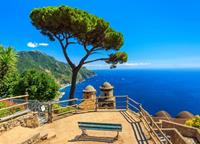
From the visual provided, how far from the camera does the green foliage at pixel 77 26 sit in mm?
24875

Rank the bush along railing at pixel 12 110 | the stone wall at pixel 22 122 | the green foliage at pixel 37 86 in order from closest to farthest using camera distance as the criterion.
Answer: the stone wall at pixel 22 122 < the bush along railing at pixel 12 110 < the green foliage at pixel 37 86

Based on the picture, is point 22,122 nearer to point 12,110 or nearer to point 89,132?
point 12,110

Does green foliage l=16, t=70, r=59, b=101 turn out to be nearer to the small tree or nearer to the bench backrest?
the small tree

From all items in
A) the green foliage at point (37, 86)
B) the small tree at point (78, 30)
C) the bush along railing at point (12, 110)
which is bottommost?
the bush along railing at point (12, 110)

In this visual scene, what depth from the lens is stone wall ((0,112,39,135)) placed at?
12802 millimetres

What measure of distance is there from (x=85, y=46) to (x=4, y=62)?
906cm

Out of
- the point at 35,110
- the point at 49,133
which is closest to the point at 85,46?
the point at 35,110

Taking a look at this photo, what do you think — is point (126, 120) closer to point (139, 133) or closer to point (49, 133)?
point (139, 133)

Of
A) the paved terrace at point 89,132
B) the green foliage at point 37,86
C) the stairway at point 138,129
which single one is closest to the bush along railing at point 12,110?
the paved terrace at point 89,132

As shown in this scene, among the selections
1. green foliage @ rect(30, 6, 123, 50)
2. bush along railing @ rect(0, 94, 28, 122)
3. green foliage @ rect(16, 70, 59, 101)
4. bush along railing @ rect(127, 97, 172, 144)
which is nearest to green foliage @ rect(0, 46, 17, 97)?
green foliage @ rect(16, 70, 59, 101)

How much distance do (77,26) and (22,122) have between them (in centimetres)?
1345

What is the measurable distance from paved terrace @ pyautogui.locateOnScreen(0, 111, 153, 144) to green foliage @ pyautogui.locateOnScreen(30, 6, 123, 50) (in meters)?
11.1

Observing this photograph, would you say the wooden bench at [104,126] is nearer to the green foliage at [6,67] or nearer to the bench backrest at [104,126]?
the bench backrest at [104,126]

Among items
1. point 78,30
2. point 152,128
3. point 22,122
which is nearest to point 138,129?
point 152,128
